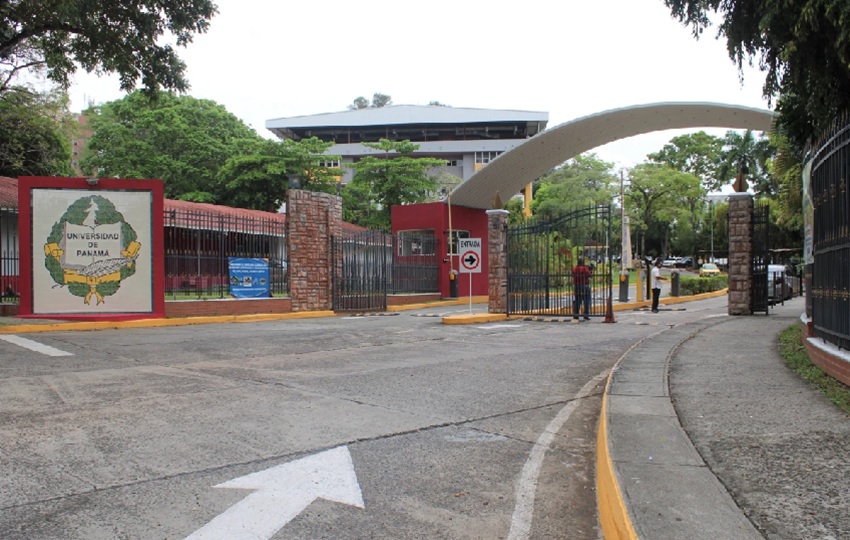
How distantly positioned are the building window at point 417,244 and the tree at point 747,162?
4543 cm

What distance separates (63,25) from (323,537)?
14318mm

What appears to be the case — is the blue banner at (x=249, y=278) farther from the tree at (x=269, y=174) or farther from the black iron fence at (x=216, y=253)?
the tree at (x=269, y=174)

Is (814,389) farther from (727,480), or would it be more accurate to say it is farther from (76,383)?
(76,383)

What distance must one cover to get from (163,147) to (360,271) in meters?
22.2

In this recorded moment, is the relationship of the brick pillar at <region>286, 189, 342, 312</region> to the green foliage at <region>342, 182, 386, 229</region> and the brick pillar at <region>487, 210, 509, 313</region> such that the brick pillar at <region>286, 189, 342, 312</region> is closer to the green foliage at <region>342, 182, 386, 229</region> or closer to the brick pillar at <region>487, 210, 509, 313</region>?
the brick pillar at <region>487, 210, 509, 313</region>

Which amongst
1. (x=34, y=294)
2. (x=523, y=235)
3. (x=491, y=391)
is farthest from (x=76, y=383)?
(x=523, y=235)

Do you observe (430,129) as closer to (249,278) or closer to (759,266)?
(249,278)

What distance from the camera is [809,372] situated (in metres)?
7.54

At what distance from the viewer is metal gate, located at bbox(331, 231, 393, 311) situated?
21.2 m

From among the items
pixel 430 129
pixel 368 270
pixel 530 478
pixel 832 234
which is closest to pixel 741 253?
pixel 832 234

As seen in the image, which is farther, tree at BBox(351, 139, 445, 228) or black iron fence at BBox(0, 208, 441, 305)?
tree at BBox(351, 139, 445, 228)

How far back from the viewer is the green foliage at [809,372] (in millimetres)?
6176

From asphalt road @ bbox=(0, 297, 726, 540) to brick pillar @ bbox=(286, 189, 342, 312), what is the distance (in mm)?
9403

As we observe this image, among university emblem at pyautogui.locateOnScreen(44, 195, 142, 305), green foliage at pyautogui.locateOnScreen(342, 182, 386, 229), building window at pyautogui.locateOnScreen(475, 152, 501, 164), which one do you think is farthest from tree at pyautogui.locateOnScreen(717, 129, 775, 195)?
university emblem at pyautogui.locateOnScreen(44, 195, 142, 305)
